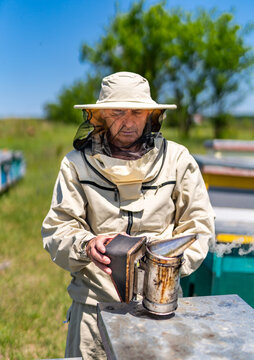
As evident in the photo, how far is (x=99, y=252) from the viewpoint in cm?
129

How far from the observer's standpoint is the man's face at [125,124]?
63.6 inches

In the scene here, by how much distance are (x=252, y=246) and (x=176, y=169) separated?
3.03 ft

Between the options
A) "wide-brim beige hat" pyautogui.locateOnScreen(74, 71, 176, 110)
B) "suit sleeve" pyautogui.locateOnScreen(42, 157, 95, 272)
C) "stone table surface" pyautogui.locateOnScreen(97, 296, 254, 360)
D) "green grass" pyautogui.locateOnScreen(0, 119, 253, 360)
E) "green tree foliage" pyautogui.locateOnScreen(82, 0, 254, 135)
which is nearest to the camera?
"stone table surface" pyautogui.locateOnScreen(97, 296, 254, 360)

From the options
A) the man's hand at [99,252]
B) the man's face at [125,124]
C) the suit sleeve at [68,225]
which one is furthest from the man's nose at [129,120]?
the man's hand at [99,252]

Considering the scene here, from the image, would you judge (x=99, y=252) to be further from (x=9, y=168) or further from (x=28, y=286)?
(x=9, y=168)

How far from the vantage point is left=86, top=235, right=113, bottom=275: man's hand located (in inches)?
49.7

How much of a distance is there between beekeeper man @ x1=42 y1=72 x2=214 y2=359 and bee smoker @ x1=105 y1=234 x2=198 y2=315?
10.9 inches

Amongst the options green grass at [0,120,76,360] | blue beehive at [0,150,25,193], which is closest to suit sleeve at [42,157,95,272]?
green grass at [0,120,76,360]

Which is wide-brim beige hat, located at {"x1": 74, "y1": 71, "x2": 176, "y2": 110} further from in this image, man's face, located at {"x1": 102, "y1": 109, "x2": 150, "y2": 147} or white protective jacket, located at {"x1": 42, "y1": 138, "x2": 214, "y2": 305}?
white protective jacket, located at {"x1": 42, "y1": 138, "x2": 214, "y2": 305}

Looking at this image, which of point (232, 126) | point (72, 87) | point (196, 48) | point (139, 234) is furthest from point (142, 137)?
point (72, 87)

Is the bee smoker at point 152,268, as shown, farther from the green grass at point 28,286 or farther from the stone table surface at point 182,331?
the green grass at point 28,286

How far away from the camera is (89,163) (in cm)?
159

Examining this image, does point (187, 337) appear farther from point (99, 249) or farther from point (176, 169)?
point (176, 169)

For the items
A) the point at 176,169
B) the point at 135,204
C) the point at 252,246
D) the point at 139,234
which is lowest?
the point at 252,246
